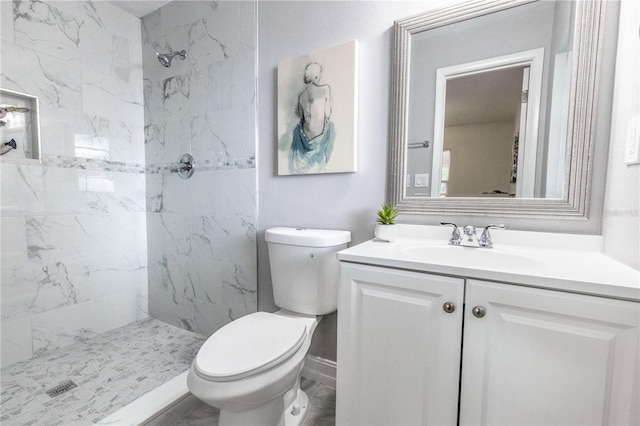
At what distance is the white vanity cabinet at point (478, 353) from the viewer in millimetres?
655

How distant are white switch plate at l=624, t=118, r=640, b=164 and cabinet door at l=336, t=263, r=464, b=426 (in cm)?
59

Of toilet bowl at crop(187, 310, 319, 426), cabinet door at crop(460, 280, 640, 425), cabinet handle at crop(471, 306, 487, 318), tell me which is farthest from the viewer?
toilet bowl at crop(187, 310, 319, 426)

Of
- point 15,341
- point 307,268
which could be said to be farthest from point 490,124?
point 15,341

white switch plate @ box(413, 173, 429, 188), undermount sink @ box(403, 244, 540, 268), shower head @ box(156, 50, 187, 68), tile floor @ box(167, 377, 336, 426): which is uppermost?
shower head @ box(156, 50, 187, 68)

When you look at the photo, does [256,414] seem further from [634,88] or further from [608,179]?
[634,88]

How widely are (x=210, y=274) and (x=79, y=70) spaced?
61.9 inches

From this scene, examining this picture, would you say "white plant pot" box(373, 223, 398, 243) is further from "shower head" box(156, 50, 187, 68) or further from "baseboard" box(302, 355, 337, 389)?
"shower head" box(156, 50, 187, 68)

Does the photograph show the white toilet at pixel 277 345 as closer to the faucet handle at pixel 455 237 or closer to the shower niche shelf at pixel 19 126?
the faucet handle at pixel 455 237

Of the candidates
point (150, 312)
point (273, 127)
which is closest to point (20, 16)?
point (273, 127)

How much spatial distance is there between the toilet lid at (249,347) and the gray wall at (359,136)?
0.45m

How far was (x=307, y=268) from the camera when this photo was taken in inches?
51.1

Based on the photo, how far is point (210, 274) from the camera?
1.88 metres

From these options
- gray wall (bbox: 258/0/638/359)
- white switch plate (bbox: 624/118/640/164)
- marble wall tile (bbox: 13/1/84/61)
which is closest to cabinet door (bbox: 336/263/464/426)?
gray wall (bbox: 258/0/638/359)

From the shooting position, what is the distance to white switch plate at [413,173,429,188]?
1262mm
